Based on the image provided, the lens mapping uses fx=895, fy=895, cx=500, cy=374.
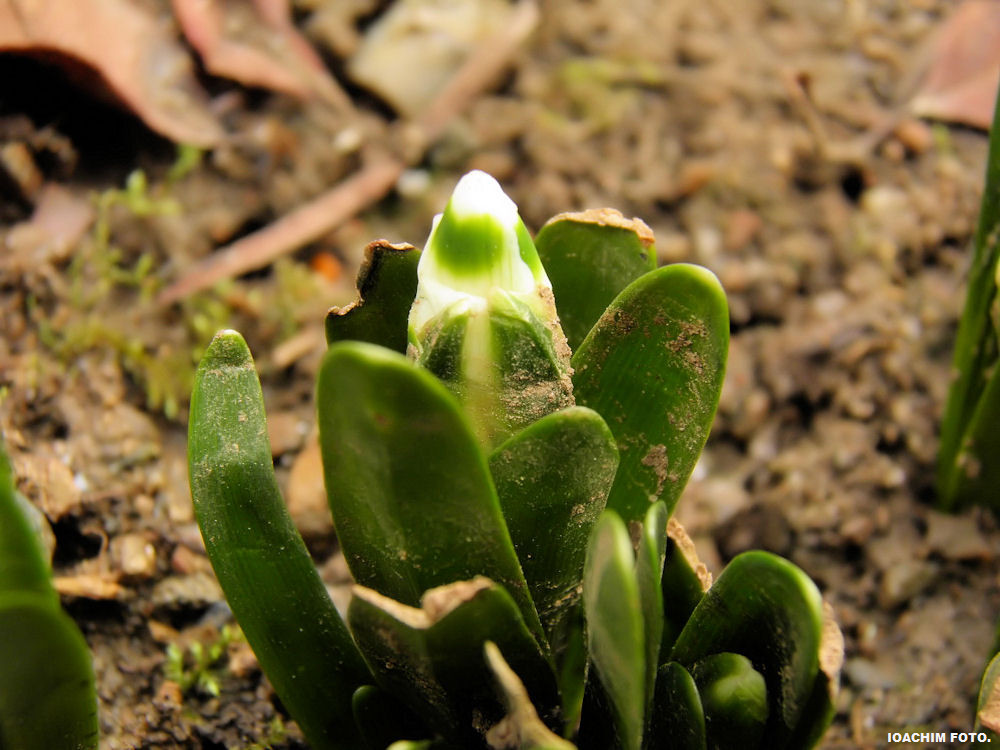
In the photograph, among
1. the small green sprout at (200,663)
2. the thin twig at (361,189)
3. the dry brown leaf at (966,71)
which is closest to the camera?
the small green sprout at (200,663)

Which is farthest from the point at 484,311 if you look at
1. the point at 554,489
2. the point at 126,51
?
the point at 126,51

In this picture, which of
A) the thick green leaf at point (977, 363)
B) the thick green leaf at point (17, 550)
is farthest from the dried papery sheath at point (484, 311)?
the thick green leaf at point (977, 363)

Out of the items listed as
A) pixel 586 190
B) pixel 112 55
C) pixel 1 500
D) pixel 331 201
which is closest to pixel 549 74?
pixel 586 190

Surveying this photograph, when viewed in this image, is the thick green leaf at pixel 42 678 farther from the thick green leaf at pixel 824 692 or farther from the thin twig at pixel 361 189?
the thin twig at pixel 361 189

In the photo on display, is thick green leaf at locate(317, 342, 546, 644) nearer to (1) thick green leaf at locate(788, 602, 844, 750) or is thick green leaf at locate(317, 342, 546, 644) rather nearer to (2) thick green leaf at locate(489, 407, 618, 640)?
(2) thick green leaf at locate(489, 407, 618, 640)

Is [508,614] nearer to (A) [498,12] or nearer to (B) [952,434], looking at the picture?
(B) [952,434]

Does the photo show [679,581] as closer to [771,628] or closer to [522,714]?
[771,628]
